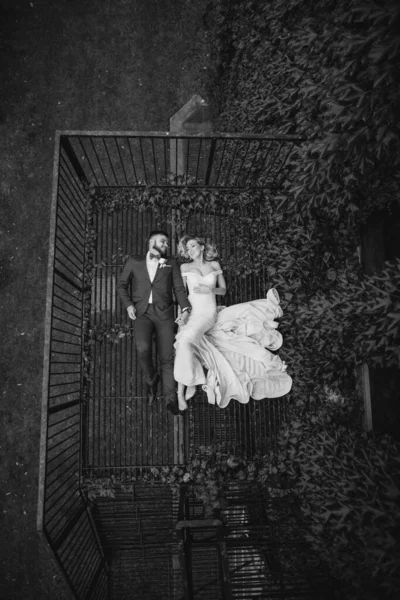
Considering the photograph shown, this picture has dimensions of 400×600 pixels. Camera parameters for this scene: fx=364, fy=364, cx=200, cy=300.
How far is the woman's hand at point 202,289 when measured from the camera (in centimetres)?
596

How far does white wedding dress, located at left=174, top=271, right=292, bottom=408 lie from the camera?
577cm

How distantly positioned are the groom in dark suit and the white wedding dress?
0.24m

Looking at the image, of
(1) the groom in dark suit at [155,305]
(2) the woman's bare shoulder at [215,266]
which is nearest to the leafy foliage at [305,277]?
(2) the woman's bare shoulder at [215,266]

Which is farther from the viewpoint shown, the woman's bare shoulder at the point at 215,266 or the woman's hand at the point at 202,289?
the woman's bare shoulder at the point at 215,266

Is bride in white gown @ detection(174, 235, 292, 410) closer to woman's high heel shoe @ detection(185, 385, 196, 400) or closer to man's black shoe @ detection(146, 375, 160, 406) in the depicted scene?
woman's high heel shoe @ detection(185, 385, 196, 400)

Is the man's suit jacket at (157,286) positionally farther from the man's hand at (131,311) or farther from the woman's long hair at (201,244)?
the woman's long hair at (201,244)

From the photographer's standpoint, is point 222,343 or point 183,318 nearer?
point 183,318

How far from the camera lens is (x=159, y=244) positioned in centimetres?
582

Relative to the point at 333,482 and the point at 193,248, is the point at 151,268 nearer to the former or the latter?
the point at 193,248

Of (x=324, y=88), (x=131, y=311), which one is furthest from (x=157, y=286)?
(x=324, y=88)

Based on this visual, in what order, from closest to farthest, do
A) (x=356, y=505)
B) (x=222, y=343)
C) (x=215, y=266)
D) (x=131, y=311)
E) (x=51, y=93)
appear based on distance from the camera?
(x=356, y=505), (x=131, y=311), (x=222, y=343), (x=215, y=266), (x=51, y=93)

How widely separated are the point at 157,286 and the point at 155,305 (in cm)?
32

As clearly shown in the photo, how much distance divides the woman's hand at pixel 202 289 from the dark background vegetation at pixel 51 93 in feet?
11.8

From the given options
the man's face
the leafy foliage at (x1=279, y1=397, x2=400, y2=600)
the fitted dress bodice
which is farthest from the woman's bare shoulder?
the leafy foliage at (x1=279, y1=397, x2=400, y2=600)
